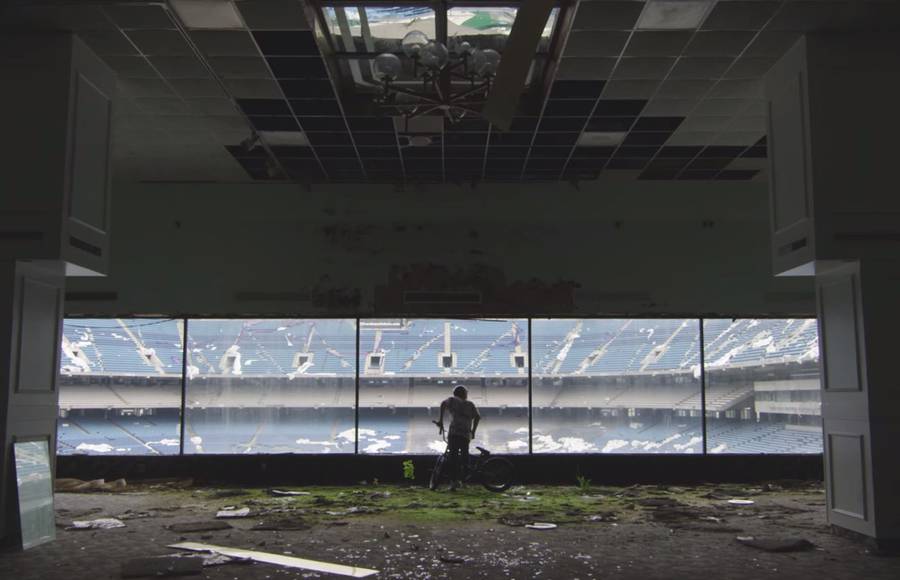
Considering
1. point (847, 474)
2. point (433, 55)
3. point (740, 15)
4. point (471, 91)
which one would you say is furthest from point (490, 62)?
point (847, 474)

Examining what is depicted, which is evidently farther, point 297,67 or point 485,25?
point 297,67

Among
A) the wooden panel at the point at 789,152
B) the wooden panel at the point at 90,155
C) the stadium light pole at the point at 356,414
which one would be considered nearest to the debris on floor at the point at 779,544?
the wooden panel at the point at 789,152

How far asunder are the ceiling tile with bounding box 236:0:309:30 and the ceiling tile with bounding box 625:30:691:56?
2768 mm

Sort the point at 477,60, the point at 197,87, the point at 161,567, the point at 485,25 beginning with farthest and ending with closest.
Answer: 1. the point at 197,87
2. the point at 485,25
3. the point at 477,60
4. the point at 161,567

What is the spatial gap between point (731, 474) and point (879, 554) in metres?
4.59

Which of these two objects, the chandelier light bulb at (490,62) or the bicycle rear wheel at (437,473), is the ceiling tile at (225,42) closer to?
the chandelier light bulb at (490,62)

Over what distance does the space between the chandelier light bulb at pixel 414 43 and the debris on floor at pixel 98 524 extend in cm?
495

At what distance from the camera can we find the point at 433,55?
5750 millimetres

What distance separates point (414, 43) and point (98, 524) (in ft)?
17.0

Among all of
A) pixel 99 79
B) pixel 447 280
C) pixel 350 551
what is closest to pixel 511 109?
pixel 350 551

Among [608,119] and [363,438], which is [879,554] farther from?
[363,438]

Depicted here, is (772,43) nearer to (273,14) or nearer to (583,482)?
(273,14)

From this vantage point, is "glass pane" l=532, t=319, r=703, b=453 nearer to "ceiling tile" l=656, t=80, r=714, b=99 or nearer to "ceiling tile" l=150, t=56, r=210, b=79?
"ceiling tile" l=656, t=80, r=714, b=99

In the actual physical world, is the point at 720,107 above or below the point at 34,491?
above
